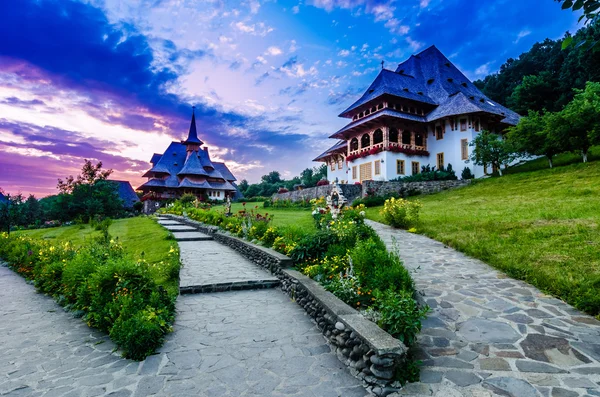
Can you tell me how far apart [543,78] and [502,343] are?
41807mm

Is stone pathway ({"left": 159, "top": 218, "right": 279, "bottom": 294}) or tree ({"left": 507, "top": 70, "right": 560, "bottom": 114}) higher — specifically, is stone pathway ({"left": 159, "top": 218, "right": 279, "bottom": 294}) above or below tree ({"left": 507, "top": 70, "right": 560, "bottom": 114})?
below

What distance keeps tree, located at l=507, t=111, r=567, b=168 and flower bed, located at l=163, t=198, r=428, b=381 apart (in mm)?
18693

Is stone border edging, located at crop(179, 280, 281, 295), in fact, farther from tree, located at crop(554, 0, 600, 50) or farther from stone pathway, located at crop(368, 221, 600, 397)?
tree, located at crop(554, 0, 600, 50)

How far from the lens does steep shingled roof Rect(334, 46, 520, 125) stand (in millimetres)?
26781

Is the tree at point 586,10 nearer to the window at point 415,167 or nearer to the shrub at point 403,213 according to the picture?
the shrub at point 403,213

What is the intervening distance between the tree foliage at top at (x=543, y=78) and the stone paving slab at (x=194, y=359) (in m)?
31.9

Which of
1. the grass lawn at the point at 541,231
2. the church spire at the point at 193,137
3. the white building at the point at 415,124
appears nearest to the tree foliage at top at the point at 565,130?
the grass lawn at the point at 541,231

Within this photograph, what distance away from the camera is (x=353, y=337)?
376cm

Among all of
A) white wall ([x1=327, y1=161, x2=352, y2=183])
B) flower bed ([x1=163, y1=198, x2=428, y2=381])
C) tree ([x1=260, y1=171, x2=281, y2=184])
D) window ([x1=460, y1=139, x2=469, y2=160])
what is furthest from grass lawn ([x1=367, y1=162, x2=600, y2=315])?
tree ([x1=260, y1=171, x2=281, y2=184])

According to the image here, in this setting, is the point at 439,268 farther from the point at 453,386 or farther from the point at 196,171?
the point at 196,171

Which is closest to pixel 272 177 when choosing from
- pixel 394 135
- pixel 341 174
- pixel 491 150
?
pixel 341 174

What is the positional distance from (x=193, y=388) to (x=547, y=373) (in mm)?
3682

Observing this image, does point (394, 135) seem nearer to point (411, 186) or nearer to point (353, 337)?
point (411, 186)

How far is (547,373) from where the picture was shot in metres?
3.20
